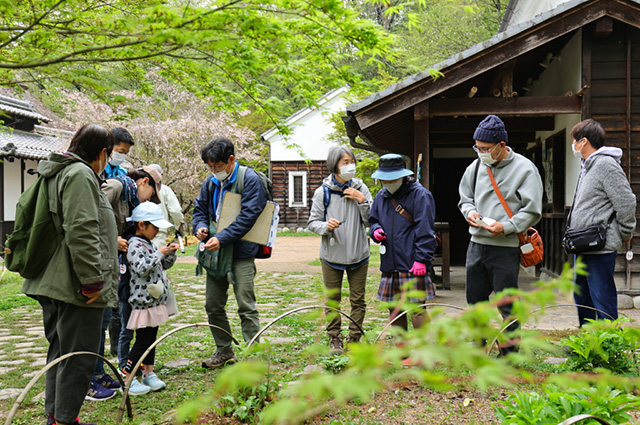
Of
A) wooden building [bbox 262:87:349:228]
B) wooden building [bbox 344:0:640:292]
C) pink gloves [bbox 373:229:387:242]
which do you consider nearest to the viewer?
pink gloves [bbox 373:229:387:242]

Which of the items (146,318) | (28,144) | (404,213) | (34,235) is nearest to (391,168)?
(404,213)

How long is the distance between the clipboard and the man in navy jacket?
0.18ft

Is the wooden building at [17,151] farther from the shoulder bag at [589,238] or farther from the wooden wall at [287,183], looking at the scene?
the shoulder bag at [589,238]

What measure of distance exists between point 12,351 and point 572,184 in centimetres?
752

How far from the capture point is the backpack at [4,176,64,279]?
2.77 metres

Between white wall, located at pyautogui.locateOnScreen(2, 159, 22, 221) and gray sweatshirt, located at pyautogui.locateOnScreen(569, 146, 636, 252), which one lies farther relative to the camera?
white wall, located at pyautogui.locateOnScreen(2, 159, 22, 221)

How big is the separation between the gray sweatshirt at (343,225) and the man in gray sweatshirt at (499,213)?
915 mm

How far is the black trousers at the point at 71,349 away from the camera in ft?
9.25

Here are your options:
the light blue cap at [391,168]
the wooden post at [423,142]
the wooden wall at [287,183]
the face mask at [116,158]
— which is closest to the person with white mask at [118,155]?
the face mask at [116,158]

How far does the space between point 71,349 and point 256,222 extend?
1.85m

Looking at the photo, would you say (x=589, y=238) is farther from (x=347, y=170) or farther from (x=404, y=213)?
(x=347, y=170)

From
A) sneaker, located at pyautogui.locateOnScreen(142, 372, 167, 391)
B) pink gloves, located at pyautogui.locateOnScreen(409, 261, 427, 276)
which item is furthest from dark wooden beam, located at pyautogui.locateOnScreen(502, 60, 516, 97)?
sneaker, located at pyautogui.locateOnScreen(142, 372, 167, 391)

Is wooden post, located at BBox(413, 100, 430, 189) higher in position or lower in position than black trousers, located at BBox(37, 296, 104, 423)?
higher

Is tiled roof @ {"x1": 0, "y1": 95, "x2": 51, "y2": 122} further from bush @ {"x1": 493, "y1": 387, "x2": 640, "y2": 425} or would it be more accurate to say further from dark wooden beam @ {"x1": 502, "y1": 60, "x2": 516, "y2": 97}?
bush @ {"x1": 493, "y1": 387, "x2": 640, "y2": 425}
